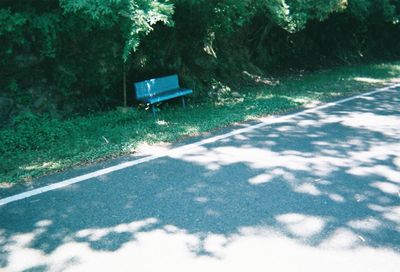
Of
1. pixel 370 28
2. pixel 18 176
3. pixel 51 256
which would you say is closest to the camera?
pixel 51 256

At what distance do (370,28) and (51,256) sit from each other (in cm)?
2407

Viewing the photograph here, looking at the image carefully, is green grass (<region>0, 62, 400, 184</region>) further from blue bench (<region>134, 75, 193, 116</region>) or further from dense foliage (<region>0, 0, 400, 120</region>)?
dense foliage (<region>0, 0, 400, 120</region>)

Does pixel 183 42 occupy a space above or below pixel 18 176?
above

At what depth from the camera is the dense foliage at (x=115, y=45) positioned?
7836mm

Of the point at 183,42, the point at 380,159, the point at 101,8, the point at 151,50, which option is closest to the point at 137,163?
the point at 101,8

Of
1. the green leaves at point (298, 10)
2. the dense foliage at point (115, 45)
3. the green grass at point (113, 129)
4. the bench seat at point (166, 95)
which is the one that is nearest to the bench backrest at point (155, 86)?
the bench seat at point (166, 95)

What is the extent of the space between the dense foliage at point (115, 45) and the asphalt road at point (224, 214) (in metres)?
3.27

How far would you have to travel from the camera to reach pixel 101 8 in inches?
288

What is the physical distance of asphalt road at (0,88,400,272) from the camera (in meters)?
3.84

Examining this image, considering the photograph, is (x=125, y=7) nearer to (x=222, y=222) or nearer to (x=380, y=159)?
(x=222, y=222)

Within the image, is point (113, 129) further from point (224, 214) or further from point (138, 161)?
point (224, 214)

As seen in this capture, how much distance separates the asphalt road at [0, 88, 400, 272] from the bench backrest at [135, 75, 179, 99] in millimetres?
3197

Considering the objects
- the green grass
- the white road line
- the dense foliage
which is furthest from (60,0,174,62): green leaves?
the white road line

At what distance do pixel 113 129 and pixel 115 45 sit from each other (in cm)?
271
